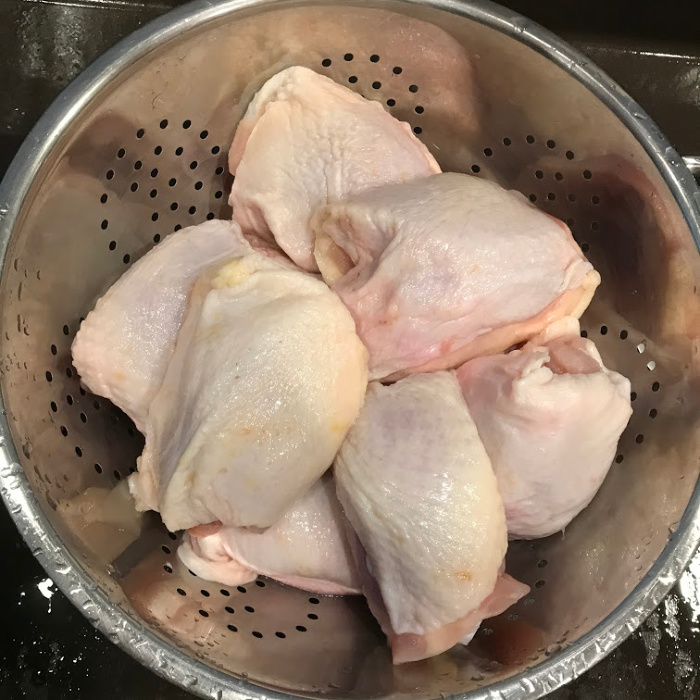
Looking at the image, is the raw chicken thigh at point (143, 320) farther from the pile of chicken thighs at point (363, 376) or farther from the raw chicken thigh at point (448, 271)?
the raw chicken thigh at point (448, 271)

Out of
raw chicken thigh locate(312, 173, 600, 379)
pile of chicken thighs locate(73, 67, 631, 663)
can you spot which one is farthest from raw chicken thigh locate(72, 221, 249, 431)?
raw chicken thigh locate(312, 173, 600, 379)

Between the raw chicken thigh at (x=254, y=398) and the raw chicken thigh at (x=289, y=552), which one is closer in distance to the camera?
the raw chicken thigh at (x=254, y=398)

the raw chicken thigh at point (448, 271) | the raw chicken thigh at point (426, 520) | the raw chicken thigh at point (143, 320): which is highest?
the raw chicken thigh at point (448, 271)

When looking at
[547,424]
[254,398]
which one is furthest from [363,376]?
[547,424]

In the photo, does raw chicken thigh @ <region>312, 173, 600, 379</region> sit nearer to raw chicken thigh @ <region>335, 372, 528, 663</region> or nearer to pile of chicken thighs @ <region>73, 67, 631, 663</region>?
pile of chicken thighs @ <region>73, 67, 631, 663</region>

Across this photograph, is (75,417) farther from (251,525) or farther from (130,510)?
(251,525)

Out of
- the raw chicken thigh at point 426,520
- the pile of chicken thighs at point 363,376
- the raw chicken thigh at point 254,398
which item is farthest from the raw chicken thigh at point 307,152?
the raw chicken thigh at point 426,520
